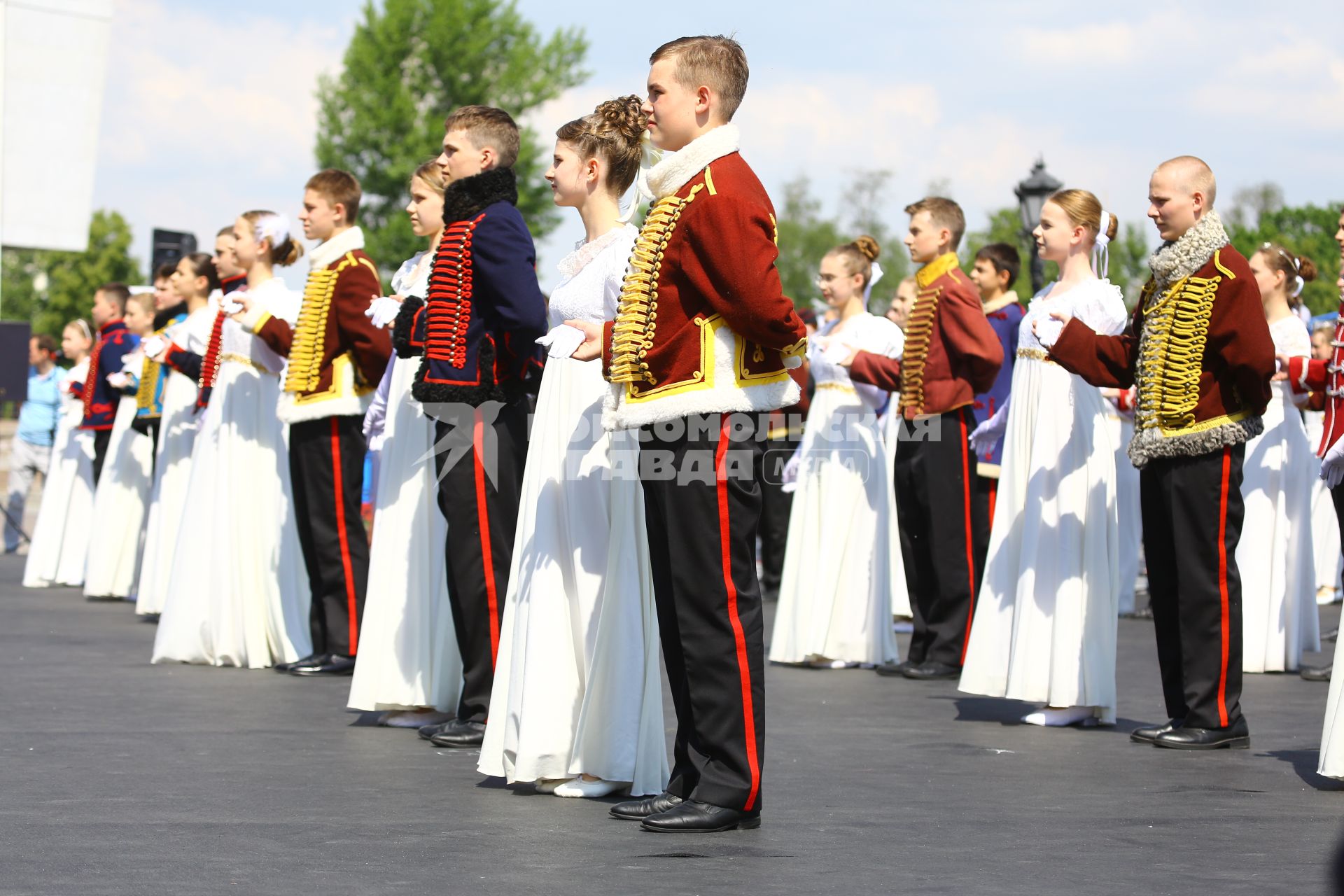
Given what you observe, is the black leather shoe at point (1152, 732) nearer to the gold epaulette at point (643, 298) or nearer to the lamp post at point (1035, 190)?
the gold epaulette at point (643, 298)

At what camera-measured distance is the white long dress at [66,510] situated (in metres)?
14.4

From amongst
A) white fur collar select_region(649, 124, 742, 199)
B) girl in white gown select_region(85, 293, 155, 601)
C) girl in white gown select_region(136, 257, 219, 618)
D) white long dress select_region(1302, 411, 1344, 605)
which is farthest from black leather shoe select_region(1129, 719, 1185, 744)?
girl in white gown select_region(85, 293, 155, 601)

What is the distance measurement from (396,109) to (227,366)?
4291 centimetres

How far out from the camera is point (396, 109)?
50.8m

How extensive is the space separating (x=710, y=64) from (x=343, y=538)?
420cm

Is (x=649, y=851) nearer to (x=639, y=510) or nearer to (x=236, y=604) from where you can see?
(x=639, y=510)

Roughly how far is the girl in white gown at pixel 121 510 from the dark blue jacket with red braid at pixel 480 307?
725cm

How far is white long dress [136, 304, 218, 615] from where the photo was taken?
11562mm

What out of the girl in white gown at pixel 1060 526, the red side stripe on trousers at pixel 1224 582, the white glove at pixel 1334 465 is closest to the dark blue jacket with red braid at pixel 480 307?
the girl in white gown at pixel 1060 526

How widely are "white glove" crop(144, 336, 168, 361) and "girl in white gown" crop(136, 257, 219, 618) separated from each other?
241 millimetres

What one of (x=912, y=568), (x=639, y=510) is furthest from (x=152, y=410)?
(x=639, y=510)

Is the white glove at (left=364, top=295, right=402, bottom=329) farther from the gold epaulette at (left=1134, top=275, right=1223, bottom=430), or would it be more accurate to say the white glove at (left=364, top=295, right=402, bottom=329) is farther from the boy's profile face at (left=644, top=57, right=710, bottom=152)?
the gold epaulette at (left=1134, top=275, right=1223, bottom=430)

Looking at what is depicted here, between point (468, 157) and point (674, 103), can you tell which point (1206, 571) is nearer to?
point (674, 103)

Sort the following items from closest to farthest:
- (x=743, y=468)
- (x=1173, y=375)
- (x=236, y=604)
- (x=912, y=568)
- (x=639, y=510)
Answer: (x=743, y=468)
(x=639, y=510)
(x=1173, y=375)
(x=236, y=604)
(x=912, y=568)
